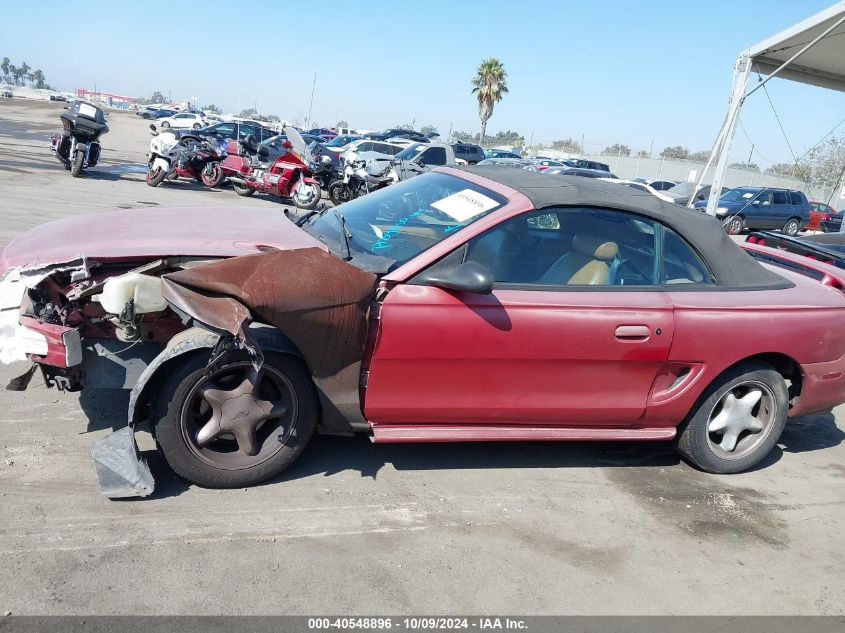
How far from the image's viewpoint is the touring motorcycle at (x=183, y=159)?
14859 millimetres

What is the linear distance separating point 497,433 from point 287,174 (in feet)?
41.0

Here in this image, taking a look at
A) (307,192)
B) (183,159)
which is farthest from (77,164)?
(307,192)

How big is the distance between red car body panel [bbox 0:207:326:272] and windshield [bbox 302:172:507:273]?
0.77 feet

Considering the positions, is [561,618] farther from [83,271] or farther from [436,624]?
[83,271]

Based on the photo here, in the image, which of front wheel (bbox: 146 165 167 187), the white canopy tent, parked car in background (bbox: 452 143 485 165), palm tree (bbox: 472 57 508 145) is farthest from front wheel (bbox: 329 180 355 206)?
palm tree (bbox: 472 57 508 145)

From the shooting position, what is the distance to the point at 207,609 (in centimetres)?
254

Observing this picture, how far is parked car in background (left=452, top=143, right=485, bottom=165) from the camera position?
3142 cm

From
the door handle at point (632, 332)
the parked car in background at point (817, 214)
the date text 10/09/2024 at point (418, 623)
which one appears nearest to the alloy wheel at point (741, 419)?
the door handle at point (632, 332)

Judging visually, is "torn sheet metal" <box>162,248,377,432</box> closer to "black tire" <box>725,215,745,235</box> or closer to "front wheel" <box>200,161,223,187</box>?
"front wheel" <box>200,161,223,187</box>

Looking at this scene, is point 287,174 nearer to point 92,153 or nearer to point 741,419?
point 92,153

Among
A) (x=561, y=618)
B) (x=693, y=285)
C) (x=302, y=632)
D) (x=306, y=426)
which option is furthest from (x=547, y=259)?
(x=302, y=632)

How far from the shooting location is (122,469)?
10.3 ft

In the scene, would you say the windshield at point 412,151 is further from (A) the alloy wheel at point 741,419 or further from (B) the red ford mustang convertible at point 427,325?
(A) the alloy wheel at point 741,419

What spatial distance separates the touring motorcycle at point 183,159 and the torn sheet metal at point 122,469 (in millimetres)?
12873
